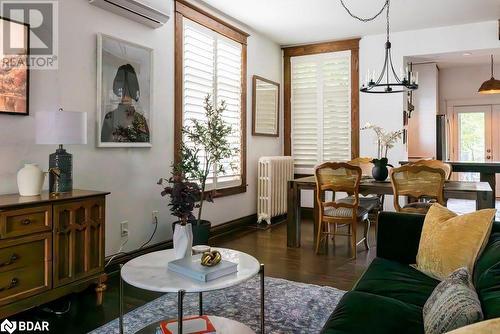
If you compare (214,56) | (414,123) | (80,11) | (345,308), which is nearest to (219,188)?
(214,56)

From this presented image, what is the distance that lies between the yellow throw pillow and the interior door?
24.8ft

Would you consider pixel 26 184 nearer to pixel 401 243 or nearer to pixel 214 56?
pixel 401 243

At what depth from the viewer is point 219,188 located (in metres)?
4.86

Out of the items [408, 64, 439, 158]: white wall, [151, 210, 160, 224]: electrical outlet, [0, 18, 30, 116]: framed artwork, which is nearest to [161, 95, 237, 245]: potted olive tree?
[151, 210, 160, 224]: electrical outlet

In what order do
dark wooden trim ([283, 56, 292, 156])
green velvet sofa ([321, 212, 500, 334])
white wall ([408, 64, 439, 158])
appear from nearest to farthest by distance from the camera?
green velvet sofa ([321, 212, 500, 334])
dark wooden trim ([283, 56, 292, 156])
white wall ([408, 64, 439, 158])

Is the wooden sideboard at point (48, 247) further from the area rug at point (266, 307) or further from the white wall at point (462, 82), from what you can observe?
the white wall at point (462, 82)

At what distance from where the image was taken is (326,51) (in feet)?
20.1

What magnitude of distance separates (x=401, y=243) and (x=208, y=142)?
2321mm

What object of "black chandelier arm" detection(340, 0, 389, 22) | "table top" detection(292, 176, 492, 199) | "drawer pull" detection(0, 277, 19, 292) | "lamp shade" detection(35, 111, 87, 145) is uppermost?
"black chandelier arm" detection(340, 0, 389, 22)

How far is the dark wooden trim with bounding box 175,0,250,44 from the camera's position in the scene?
13.9 ft

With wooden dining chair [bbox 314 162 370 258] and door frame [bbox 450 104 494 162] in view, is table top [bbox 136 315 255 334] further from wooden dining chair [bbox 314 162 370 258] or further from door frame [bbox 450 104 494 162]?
door frame [bbox 450 104 494 162]

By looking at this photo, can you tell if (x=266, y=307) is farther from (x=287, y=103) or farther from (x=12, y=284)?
(x=287, y=103)

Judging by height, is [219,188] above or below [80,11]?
below

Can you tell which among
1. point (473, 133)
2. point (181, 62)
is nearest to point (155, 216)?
point (181, 62)
